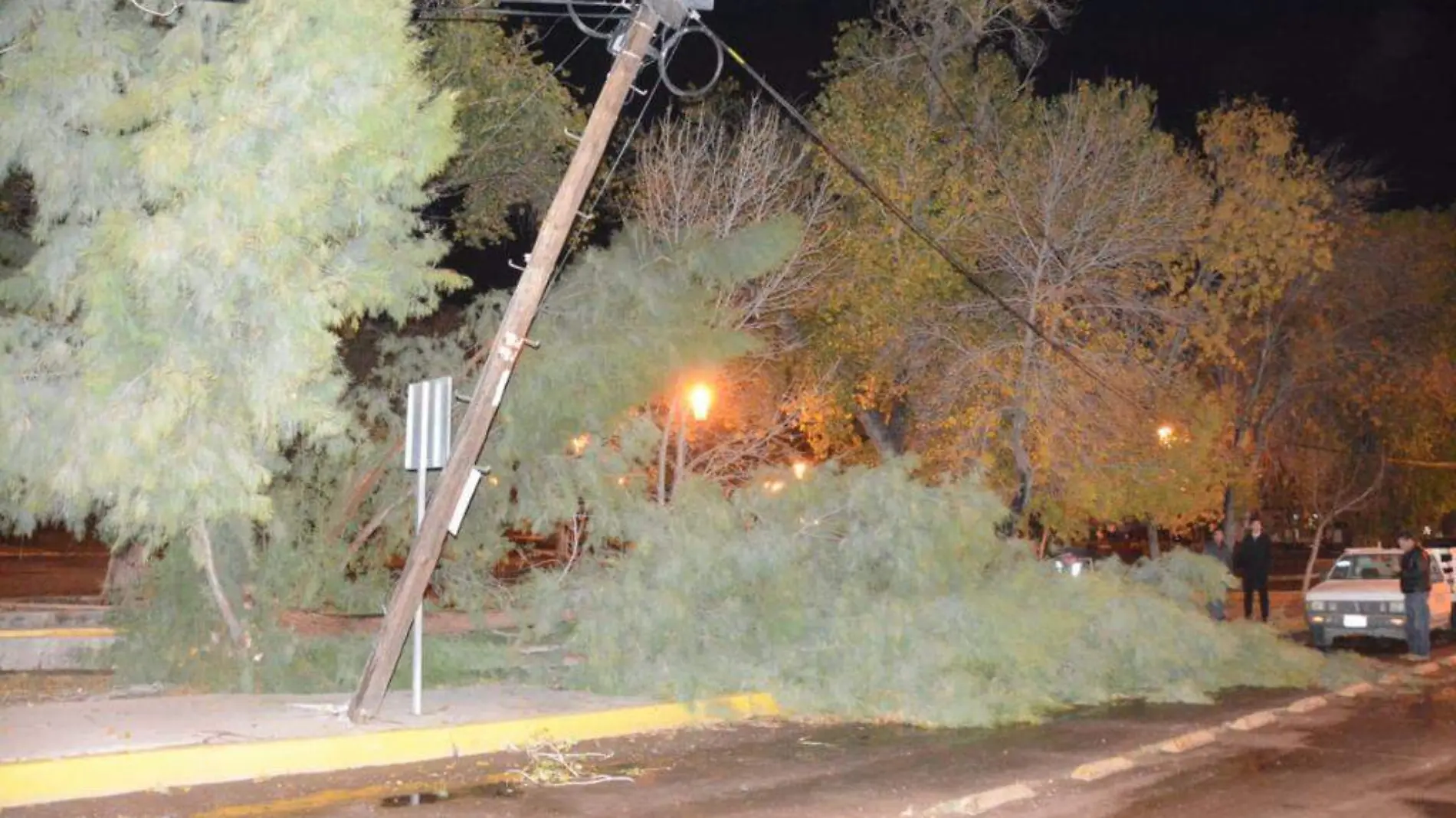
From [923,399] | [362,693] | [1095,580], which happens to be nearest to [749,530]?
[1095,580]

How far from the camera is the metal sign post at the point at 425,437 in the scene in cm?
1113

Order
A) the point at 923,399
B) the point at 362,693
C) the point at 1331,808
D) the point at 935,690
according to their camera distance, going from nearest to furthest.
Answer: the point at 1331,808, the point at 362,693, the point at 935,690, the point at 923,399

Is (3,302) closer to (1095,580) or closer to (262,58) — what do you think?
(262,58)

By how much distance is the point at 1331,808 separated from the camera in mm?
9078

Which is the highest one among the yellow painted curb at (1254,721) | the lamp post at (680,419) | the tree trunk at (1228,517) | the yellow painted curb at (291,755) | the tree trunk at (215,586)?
the lamp post at (680,419)

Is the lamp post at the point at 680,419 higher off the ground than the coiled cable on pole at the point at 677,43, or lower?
lower

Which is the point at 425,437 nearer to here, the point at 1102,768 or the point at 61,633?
the point at 1102,768

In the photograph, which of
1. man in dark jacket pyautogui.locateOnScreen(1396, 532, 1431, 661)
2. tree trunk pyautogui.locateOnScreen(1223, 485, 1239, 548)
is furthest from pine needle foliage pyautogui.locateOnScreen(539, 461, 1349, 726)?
tree trunk pyautogui.locateOnScreen(1223, 485, 1239, 548)

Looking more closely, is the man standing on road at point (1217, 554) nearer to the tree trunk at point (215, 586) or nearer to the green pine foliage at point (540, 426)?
the green pine foliage at point (540, 426)

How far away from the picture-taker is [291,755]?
964 cm

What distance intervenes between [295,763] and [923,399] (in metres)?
15.7

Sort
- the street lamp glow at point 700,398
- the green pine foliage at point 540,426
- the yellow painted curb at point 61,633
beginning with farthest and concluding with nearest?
the street lamp glow at point 700,398, the yellow painted curb at point 61,633, the green pine foliage at point 540,426

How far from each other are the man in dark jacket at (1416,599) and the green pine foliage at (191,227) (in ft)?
Result: 49.5

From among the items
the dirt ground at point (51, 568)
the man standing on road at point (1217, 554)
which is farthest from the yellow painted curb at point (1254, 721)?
the dirt ground at point (51, 568)
